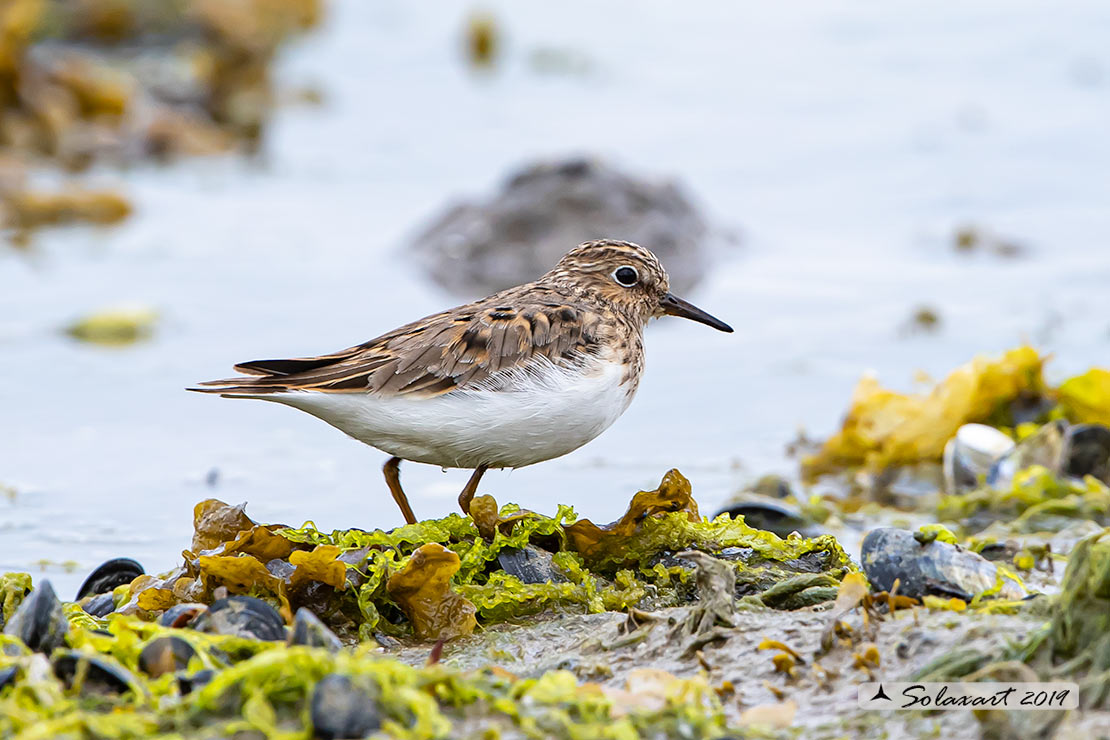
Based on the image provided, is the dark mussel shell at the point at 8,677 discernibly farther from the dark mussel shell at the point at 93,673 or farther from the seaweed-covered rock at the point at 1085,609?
the seaweed-covered rock at the point at 1085,609

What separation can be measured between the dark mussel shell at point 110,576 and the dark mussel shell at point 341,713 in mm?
2006

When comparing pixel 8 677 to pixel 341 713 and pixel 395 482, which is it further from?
pixel 395 482

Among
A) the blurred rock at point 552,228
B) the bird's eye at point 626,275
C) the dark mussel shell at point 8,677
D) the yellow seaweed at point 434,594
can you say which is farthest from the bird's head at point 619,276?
the blurred rock at point 552,228

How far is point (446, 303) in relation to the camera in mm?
10180

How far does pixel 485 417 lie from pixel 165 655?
1.46 m

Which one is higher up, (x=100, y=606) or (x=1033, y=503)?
(x=1033, y=503)

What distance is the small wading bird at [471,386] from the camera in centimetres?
484

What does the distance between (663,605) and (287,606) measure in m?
1.16

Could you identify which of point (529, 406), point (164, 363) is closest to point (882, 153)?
point (164, 363)

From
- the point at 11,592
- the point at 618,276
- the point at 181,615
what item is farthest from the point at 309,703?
the point at 618,276

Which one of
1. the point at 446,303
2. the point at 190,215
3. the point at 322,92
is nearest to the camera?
the point at 446,303

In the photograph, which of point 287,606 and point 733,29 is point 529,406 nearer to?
point 287,606

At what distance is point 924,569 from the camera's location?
13.6 ft

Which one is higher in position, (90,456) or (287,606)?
(90,456)
